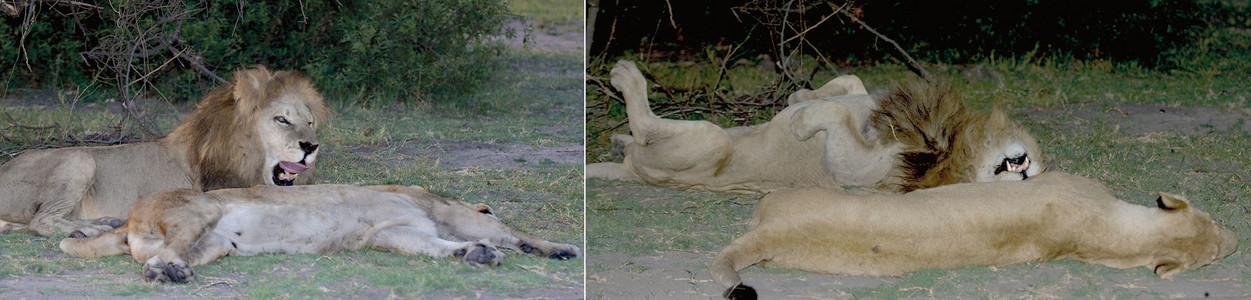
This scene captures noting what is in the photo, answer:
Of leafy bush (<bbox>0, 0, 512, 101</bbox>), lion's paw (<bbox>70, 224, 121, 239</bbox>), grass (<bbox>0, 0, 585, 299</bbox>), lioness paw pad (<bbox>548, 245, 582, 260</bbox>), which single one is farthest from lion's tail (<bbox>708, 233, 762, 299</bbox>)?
leafy bush (<bbox>0, 0, 512, 101</bbox>)

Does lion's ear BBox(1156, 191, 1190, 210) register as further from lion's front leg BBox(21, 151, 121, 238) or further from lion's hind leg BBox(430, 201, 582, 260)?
lion's front leg BBox(21, 151, 121, 238)

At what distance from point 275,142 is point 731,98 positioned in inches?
125

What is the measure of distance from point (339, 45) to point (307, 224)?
5142mm

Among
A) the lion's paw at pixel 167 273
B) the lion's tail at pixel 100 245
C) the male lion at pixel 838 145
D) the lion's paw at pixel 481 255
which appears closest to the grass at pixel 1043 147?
the male lion at pixel 838 145

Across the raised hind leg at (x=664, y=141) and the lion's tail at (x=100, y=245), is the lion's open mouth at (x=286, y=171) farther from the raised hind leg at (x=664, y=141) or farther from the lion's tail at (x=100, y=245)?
the raised hind leg at (x=664, y=141)

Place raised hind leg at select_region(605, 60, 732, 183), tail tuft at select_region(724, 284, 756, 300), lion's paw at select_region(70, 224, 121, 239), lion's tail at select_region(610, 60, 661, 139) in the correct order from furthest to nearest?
lion's tail at select_region(610, 60, 661, 139) → raised hind leg at select_region(605, 60, 732, 183) → lion's paw at select_region(70, 224, 121, 239) → tail tuft at select_region(724, 284, 756, 300)

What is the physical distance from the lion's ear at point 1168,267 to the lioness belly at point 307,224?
2.33 metres

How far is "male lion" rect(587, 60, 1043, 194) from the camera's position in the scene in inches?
182

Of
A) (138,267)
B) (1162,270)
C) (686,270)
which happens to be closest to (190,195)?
(138,267)

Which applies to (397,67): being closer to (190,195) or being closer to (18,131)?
(18,131)

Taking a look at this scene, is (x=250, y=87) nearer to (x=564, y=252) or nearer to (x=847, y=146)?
(x=564, y=252)

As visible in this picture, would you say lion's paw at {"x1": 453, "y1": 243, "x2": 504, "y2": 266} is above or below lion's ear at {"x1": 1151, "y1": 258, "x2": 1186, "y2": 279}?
below

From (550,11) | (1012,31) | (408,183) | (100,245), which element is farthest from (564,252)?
(550,11)

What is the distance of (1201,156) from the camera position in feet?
19.9
